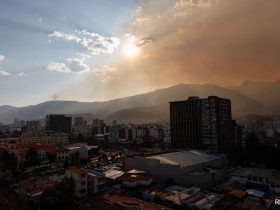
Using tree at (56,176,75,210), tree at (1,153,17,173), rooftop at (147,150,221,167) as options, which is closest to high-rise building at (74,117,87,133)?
tree at (1,153,17,173)

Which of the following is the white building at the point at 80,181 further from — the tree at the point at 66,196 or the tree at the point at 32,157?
the tree at the point at 32,157

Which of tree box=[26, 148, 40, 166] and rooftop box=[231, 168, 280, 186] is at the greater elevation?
tree box=[26, 148, 40, 166]

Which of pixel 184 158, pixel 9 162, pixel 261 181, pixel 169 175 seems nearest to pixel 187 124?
pixel 184 158

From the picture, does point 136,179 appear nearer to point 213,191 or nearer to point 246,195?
point 213,191

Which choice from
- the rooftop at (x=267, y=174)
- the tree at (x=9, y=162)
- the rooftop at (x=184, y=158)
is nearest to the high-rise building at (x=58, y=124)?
the tree at (x=9, y=162)

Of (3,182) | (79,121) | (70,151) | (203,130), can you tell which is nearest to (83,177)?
(3,182)

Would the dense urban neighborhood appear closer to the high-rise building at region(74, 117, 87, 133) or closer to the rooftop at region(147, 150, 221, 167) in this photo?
the rooftop at region(147, 150, 221, 167)
